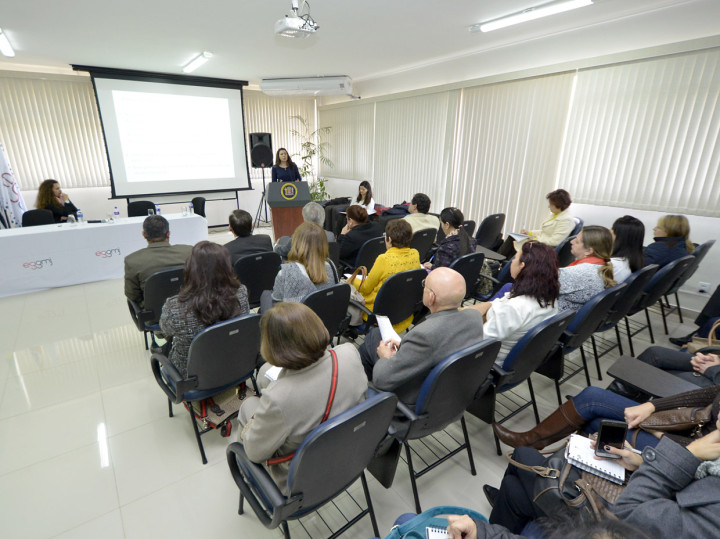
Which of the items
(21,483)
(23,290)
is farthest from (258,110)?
(21,483)

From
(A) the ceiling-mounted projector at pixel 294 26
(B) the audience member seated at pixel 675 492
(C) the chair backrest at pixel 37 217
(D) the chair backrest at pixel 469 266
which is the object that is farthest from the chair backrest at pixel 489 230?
(C) the chair backrest at pixel 37 217

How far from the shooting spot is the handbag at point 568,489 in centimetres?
122

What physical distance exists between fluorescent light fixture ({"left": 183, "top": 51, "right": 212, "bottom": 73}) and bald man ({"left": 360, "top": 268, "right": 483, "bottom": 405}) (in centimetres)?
586

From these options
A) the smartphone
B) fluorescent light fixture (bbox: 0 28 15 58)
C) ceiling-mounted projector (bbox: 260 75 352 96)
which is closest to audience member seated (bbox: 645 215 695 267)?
A: the smartphone

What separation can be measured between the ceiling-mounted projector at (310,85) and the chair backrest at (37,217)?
4.79m

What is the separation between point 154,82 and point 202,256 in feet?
21.9

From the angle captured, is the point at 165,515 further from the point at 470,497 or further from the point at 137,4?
the point at 137,4

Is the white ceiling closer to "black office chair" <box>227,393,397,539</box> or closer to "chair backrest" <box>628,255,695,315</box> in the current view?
"chair backrest" <box>628,255,695,315</box>

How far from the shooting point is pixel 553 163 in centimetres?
506

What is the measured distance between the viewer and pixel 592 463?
138 cm

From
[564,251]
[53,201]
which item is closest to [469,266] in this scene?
[564,251]

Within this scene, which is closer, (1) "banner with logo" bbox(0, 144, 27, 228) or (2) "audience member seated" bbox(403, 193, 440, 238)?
(2) "audience member seated" bbox(403, 193, 440, 238)

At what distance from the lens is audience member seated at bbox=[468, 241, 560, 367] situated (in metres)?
2.04

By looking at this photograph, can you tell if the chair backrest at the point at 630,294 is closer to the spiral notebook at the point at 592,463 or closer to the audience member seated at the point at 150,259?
the spiral notebook at the point at 592,463
